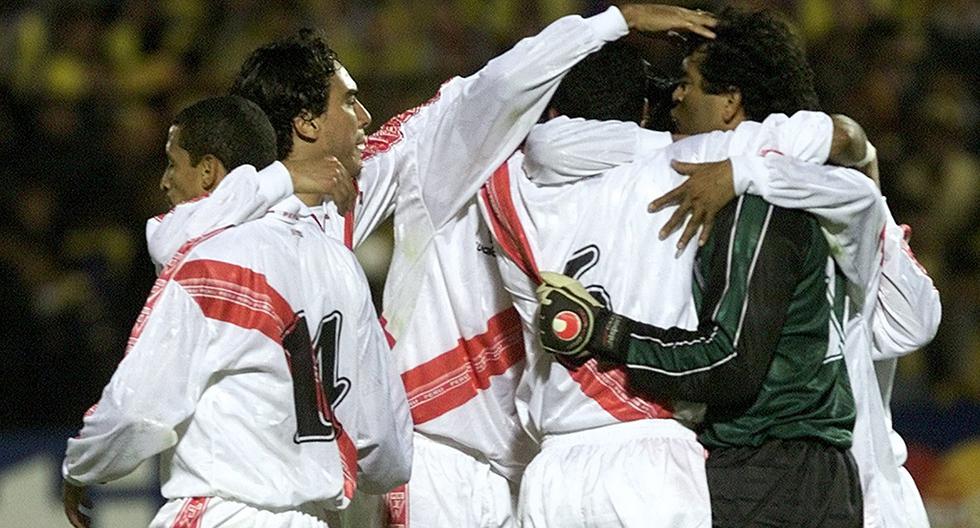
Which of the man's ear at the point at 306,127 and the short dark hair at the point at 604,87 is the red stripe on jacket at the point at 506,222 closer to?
the short dark hair at the point at 604,87

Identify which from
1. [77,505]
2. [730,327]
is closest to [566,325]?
[730,327]

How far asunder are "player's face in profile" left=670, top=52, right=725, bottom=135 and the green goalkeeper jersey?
1.14ft

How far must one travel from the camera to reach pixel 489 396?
4879mm

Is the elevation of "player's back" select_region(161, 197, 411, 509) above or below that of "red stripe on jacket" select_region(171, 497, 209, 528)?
above

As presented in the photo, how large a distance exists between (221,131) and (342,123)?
0.43 m

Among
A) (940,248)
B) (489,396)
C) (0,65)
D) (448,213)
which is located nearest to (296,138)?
(448,213)

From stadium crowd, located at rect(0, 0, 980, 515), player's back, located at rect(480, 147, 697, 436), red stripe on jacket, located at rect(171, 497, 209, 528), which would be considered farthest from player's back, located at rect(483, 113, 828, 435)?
stadium crowd, located at rect(0, 0, 980, 515)

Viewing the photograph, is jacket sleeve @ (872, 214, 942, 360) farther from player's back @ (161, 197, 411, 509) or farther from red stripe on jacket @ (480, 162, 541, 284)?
player's back @ (161, 197, 411, 509)

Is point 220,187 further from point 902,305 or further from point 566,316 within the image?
point 902,305

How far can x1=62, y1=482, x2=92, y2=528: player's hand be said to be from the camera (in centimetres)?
418

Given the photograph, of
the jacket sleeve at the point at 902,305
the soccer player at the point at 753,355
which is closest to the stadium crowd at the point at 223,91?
the jacket sleeve at the point at 902,305

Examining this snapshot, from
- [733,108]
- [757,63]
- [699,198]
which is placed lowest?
[699,198]

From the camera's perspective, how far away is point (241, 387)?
13.0 ft

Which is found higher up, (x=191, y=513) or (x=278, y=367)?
(x=278, y=367)
